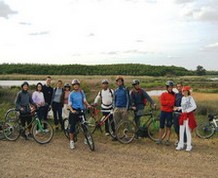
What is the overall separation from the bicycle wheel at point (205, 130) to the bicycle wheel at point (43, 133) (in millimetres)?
4724

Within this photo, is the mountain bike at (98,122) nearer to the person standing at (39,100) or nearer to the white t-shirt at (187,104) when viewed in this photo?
the person standing at (39,100)

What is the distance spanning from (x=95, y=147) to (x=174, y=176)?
3009 millimetres

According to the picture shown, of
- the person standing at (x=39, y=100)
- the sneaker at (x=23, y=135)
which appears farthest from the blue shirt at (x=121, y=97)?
the sneaker at (x=23, y=135)

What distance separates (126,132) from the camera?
9664mm

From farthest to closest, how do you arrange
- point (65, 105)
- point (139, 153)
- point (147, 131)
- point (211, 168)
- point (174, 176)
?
1. point (65, 105)
2. point (147, 131)
3. point (139, 153)
4. point (211, 168)
5. point (174, 176)

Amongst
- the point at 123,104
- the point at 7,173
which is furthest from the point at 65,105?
the point at 7,173

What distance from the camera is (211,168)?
728 cm

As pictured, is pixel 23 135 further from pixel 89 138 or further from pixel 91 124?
pixel 89 138

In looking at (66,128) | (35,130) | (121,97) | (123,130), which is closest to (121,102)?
(121,97)

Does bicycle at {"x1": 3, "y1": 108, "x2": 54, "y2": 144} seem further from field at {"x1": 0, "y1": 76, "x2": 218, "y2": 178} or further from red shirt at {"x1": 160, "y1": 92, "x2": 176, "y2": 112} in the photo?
red shirt at {"x1": 160, "y1": 92, "x2": 176, "y2": 112}

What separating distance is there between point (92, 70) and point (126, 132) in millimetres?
103554

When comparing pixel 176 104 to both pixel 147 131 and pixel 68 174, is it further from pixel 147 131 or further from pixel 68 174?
pixel 68 174

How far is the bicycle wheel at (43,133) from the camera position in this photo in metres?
9.63

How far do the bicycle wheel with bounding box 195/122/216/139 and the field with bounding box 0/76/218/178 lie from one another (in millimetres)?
1247
